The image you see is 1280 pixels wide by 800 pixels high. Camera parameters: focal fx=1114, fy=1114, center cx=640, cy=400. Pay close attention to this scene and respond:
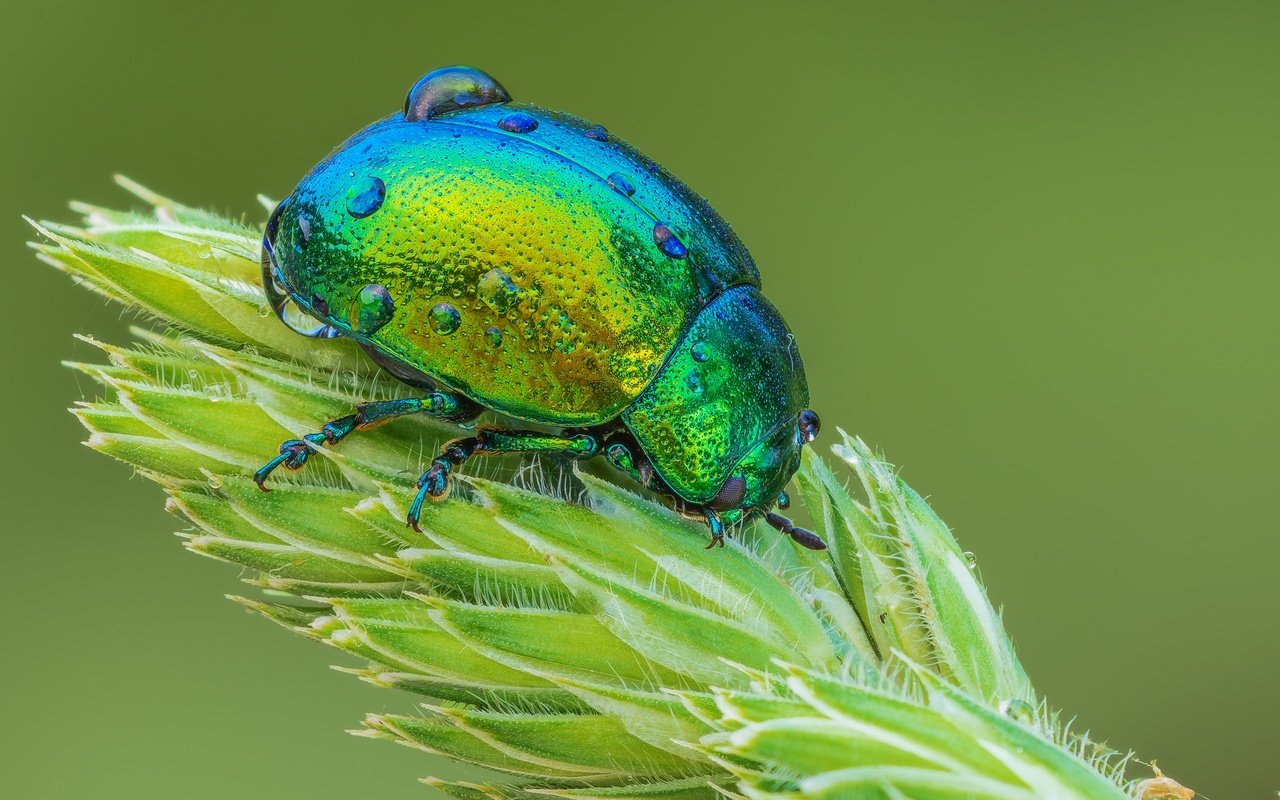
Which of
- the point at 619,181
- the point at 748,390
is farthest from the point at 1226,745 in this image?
the point at 619,181

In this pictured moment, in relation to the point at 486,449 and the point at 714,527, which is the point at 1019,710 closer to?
the point at 714,527

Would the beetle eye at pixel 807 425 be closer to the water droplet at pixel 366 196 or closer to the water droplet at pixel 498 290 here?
the water droplet at pixel 498 290

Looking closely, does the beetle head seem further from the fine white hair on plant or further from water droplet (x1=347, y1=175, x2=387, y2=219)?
water droplet (x1=347, y1=175, x2=387, y2=219)

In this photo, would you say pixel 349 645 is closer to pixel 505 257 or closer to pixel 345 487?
pixel 345 487

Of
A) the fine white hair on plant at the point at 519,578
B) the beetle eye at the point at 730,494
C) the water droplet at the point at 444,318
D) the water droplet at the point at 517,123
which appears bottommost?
the fine white hair on plant at the point at 519,578

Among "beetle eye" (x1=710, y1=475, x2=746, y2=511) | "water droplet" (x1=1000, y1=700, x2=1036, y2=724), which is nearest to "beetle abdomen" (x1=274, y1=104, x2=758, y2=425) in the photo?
"beetle eye" (x1=710, y1=475, x2=746, y2=511)

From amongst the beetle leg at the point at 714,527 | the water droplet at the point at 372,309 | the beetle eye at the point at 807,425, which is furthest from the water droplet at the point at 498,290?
the beetle eye at the point at 807,425

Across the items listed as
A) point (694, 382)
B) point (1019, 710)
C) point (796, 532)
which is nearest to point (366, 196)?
point (694, 382)
